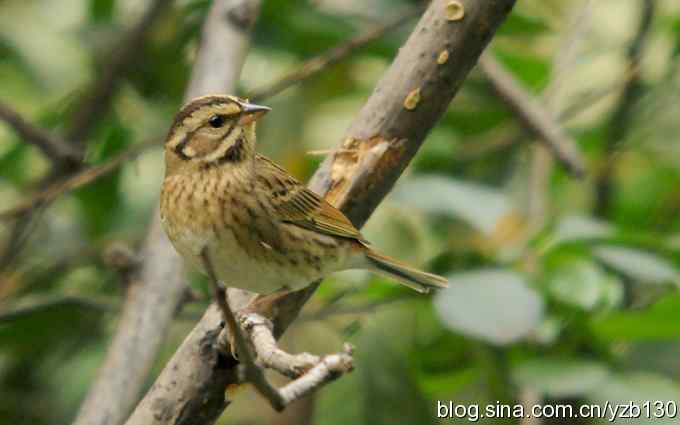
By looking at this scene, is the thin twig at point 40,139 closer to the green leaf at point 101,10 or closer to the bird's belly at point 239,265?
the green leaf at point 101,10

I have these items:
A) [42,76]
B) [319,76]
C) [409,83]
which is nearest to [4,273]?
[42,76]

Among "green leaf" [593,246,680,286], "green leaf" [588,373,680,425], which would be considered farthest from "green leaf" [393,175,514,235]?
"green leaf" [588,373,680,425]

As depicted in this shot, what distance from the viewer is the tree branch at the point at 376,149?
8.20 feet

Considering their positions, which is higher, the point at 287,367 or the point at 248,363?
the point at 287,367

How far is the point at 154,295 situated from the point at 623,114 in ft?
7.59

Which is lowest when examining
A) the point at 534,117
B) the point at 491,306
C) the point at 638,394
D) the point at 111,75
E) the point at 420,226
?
the point at 638,394

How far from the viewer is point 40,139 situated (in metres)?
3.73

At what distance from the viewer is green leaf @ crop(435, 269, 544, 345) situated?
3.02 m

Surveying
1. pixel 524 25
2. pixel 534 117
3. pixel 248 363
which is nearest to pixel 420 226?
pixel 534 117

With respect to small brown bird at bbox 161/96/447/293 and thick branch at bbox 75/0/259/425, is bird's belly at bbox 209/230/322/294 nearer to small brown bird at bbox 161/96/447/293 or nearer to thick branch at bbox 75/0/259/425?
small brown bird at bbox 161/96/447/293

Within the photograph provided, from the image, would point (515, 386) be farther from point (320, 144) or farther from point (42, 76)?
point (42, 76)

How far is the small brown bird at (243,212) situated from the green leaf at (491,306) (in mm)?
90

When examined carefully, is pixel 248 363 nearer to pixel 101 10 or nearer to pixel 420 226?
pixel 420 226

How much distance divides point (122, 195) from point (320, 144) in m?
0.78
